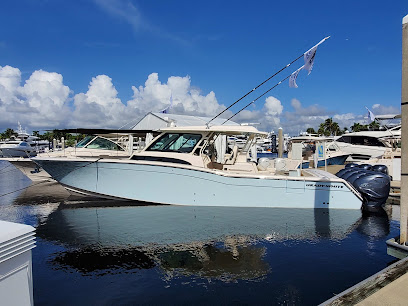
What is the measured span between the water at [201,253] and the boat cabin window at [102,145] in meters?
A: 6.35

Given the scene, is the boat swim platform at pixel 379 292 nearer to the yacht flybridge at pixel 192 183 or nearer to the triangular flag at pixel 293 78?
the yacht flybridge at pixel 192 183

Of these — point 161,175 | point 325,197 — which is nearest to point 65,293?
point 161,175

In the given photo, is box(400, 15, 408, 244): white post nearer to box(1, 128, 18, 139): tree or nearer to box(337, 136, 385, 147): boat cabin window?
box(337, 136, 385, 147): boat cabin window

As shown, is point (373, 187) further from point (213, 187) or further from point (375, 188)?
point (213, 187)

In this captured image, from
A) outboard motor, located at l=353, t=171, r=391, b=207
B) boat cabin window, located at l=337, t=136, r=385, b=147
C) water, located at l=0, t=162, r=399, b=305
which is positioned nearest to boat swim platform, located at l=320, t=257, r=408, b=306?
water, located at l=0, t=162, r=399, b=305

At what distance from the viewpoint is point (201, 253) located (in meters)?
6.87

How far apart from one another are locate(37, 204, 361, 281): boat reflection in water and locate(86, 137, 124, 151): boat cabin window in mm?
5816

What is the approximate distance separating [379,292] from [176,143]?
893 centimetres

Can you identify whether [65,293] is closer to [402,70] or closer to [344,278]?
[344,278]

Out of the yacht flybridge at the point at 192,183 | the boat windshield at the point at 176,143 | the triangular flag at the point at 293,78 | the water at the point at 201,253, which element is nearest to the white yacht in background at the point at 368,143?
the water at the point at 201,253

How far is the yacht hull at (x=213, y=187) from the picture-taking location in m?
10.8

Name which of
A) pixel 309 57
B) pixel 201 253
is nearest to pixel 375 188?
pixel 309 57

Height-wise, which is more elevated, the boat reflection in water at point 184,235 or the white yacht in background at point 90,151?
the white yacht in background at point 90,151

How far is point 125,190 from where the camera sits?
36.7 feet
